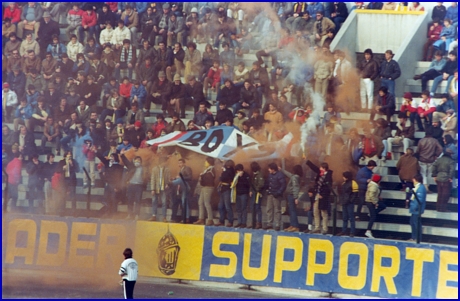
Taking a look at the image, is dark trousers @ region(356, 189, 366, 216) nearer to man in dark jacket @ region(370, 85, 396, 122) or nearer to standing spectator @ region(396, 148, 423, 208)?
standing spectator @ region(396, 148, 423, 208)

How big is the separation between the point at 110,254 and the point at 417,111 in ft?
21.0

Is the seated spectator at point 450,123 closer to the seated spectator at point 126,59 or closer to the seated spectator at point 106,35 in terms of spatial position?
the seated spectator at point 126,59

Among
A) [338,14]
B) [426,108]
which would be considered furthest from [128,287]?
[338,14]

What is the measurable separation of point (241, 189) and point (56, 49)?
5245 millimetres

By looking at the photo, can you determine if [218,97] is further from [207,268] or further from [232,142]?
[207,268]

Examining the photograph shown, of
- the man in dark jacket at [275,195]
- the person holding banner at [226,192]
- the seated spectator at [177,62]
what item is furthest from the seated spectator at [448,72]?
the seated spectator at [177,62]

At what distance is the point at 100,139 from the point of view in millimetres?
15773

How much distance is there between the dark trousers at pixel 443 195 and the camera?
13688 mm

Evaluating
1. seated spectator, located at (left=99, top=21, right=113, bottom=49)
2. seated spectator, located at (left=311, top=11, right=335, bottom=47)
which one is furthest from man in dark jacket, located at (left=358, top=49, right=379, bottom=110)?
seated spectator, located at (left=99, top=21, right=113, bottom=49)

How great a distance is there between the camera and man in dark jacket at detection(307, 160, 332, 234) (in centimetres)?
1405

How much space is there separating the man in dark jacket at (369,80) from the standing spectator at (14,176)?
7098 mm

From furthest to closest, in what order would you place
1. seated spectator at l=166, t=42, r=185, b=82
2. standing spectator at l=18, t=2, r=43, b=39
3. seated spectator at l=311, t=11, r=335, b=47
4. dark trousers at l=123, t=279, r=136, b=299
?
standing spectator at l=18, t=2, r=43, b=39 → seated spectator at l=166, t=42, r=185, b=82 → seated spectator at l=311, t=11, r=335, b=47 → dark trousers at l=123, t=279, r=136, b=299

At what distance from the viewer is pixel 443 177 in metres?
13.7

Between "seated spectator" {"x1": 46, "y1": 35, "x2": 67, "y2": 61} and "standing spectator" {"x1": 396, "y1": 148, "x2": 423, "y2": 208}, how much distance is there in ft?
24.4
